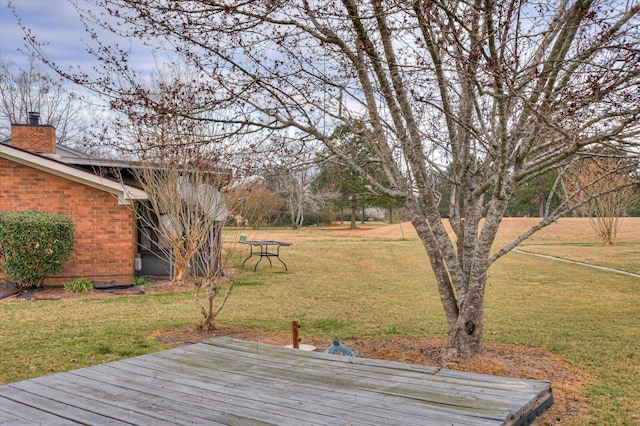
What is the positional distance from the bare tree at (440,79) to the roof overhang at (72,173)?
21.8 feet

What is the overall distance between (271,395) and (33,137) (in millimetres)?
13368

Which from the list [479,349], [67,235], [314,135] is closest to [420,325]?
[479,349]

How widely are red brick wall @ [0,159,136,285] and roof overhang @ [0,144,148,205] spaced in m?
0.19

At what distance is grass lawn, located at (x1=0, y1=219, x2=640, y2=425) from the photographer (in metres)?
6.04

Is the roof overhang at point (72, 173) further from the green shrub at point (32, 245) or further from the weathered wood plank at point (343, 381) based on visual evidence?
the weathered wood plank at point (343, 381)

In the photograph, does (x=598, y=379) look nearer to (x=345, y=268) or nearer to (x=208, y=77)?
(x=208, y=77)

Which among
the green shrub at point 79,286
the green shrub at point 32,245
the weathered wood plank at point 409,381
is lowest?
the green shrub at point 79,286

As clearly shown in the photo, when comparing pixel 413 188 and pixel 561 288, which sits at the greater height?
pixel 413 188

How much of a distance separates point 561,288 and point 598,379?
8360mm

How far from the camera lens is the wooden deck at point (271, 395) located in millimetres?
2955

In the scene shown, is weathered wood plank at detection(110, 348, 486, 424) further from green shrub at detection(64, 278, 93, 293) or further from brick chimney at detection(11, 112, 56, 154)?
brick chimney at detection(11, 112, 56, 154)

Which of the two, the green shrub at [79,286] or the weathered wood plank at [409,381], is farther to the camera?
the green shrub at [79,286]

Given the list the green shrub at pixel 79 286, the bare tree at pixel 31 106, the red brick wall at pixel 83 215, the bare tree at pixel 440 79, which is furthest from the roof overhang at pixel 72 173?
the bare tree at pixel 31 106

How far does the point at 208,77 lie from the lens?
555 centimetres
